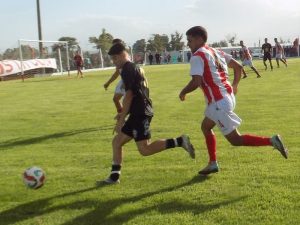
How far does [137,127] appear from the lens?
6.01 metres

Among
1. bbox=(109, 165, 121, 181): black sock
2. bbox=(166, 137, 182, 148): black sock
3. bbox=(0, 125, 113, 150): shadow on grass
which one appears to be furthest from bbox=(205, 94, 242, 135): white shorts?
bbox=(0, 125, 113, 150): shadow on grass

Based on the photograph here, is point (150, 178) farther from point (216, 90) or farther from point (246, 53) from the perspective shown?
point (246, 53)

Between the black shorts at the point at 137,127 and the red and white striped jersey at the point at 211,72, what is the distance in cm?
78

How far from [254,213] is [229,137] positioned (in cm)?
127

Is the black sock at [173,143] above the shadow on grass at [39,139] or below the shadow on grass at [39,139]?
above

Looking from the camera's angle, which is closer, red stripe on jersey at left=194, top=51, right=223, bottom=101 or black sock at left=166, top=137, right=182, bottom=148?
red stripe on jersey at left=194, top=51, right=223, bottom=101

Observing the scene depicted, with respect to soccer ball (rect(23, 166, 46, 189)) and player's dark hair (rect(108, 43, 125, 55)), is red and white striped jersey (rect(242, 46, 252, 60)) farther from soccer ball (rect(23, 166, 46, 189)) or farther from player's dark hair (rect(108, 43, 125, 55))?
soccer ball (rect(23, 166, 46, 189))

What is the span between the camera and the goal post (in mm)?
38625

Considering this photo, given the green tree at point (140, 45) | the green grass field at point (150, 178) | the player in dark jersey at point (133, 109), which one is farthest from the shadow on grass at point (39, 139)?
the green tree at point (140, 45)

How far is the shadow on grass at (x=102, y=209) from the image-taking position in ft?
16.3

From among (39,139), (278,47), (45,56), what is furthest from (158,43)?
(39,139)

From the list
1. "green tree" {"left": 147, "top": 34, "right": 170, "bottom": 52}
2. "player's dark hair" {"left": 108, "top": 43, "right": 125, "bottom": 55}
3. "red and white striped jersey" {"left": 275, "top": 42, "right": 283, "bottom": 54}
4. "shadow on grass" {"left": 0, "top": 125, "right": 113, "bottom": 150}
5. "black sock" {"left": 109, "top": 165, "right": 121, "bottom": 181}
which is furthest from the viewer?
"green tree" {"left": 147, "top": 34, "right": 170, "bottom": 52}

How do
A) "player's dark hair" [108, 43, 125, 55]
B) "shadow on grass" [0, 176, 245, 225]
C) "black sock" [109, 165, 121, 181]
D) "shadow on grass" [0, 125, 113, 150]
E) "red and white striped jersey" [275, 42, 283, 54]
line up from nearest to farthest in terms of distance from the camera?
"shadow on grass" [0, 176, 245, 225]
"player's dark hair" [108, 43, 125, 55]
"black sock" [109, 165, 121, 181]
"shadow on grass" [0, 125, 113, 150]
"red and white striped jersey" [275, 42, 283, 54]

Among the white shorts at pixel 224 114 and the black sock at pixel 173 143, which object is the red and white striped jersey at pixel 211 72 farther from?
the black sock at pixel 173 143
